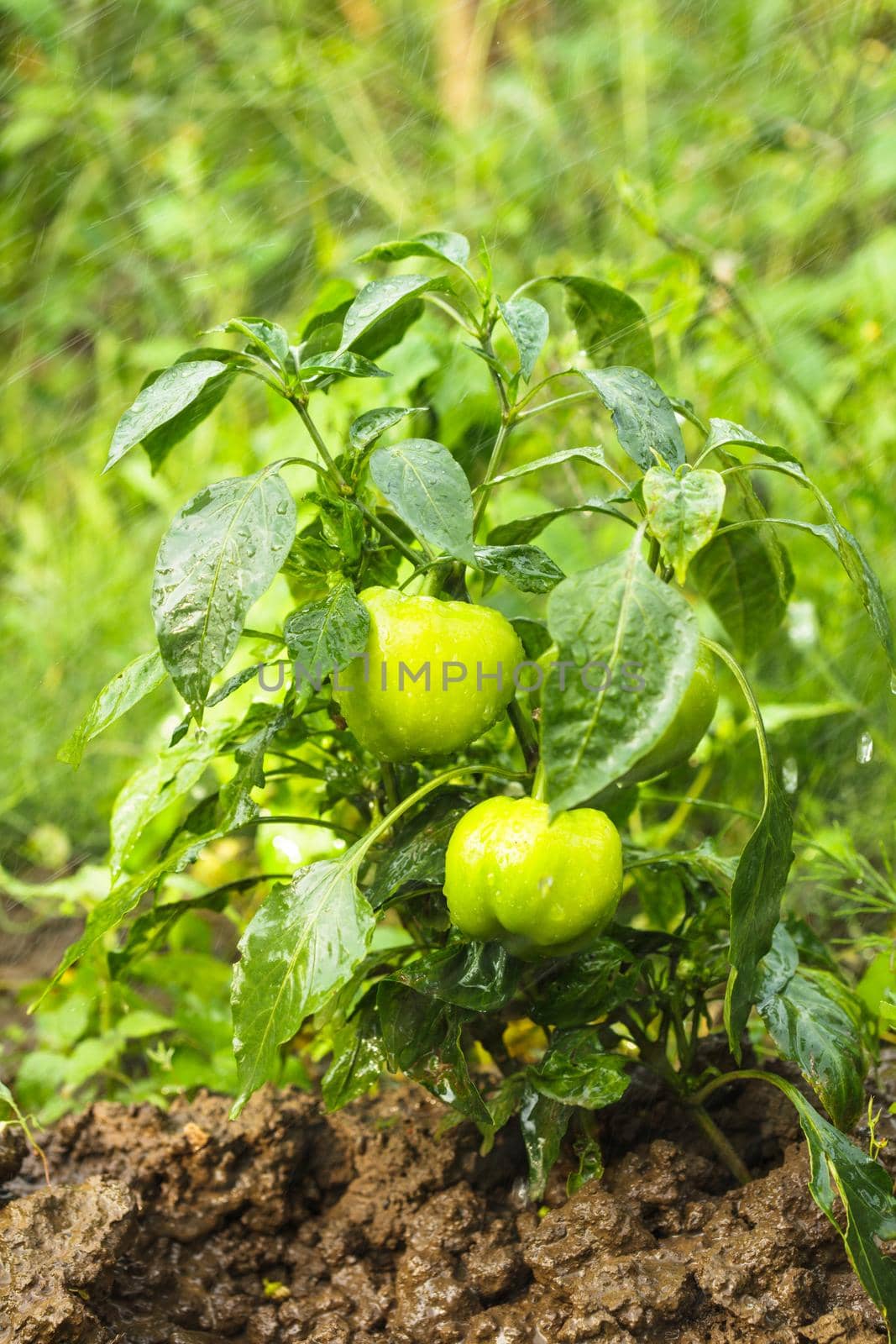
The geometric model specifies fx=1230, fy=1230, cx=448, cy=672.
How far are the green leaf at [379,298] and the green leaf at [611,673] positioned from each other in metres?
0.25

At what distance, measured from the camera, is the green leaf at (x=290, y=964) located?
0.78m

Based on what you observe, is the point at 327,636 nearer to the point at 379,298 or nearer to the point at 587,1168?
the point at 379,298

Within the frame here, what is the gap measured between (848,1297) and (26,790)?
4.81 ft

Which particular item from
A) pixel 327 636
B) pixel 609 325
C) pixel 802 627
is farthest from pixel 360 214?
pixel 327 636

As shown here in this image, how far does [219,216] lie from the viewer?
3.09 meters

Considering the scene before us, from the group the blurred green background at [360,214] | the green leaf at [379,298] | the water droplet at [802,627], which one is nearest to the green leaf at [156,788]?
the green leaf at [379,298]

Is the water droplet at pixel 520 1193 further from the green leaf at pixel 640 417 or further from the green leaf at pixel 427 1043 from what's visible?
the green leaf at pixel 640 417

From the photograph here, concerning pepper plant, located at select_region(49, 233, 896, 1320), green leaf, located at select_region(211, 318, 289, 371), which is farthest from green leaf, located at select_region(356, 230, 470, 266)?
green leaf, located at select_region(211, 318, 289, 371)

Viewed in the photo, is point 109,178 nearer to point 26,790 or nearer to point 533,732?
point 26,790

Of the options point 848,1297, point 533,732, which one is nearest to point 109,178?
point 533,732

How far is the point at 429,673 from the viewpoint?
2.54ft

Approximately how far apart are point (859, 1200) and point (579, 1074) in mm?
201

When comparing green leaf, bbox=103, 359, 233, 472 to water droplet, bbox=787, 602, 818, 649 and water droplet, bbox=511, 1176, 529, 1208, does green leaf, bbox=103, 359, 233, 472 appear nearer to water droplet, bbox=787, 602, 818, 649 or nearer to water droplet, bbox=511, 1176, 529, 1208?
water droplet, bbox=511, 1176, 529, 1208

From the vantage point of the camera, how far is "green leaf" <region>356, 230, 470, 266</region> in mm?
889
